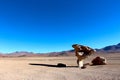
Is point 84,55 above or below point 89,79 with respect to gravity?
above

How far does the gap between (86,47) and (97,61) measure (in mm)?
3412

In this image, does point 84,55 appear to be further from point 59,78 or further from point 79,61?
point 59,78

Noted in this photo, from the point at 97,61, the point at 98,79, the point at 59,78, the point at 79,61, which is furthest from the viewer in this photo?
the point at 97,61

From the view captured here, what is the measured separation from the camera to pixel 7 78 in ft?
57.4

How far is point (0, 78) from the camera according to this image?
17.3 metres

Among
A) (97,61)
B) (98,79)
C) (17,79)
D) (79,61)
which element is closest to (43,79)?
(17,79)

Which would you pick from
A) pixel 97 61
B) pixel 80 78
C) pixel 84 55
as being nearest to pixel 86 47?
pixel 84 55

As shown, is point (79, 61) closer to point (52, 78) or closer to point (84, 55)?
point (84, 55)

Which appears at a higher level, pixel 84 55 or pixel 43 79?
pixel 84 55

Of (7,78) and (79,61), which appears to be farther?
(79,61)

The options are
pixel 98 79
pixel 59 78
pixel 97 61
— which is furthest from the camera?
pixel 97 61

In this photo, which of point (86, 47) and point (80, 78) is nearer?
point (80, 78)

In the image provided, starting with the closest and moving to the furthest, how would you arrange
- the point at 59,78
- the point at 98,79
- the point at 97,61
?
the point at 98,79 → the point at 59,78 → the point at 97,61

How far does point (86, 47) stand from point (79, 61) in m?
2.66
